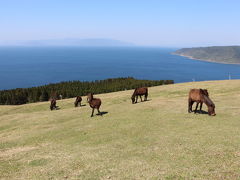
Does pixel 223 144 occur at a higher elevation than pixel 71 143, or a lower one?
higher

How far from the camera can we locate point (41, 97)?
92188 mm

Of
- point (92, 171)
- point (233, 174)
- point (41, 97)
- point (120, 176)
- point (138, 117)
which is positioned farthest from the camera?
point (41, 97)

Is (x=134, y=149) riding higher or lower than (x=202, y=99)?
lower

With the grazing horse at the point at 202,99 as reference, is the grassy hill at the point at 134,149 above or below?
below

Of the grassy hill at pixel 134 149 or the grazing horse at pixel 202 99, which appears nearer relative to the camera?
the grassy hill at pixel 134 149

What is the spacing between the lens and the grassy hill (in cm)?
1045

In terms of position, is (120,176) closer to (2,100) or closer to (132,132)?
(132,132)

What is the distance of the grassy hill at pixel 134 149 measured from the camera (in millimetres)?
10445

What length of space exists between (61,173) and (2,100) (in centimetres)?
9603

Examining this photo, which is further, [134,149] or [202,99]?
[202,99]

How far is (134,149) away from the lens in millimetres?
13750

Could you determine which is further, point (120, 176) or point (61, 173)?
point (61, 173)

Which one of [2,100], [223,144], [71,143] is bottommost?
[2,100]

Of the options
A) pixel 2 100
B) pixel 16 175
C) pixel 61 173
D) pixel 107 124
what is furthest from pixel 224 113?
pixel 2 100
